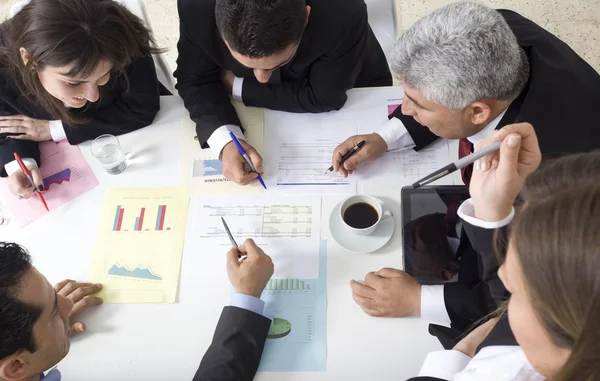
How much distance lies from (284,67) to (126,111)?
52 centimetres

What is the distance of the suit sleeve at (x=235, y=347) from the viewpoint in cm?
110

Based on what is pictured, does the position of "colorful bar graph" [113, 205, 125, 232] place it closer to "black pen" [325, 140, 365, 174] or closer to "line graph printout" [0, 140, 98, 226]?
"line graph printout" [0, 140, 98, 226]

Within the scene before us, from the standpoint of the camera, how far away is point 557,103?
46.4 inches

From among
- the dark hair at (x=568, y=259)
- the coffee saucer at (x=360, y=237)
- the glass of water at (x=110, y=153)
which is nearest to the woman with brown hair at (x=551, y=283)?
the dark hair at (x=568, y=259)

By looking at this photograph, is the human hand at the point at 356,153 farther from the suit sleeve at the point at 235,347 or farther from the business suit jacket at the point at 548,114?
the suit sleeve at the point at 235,347

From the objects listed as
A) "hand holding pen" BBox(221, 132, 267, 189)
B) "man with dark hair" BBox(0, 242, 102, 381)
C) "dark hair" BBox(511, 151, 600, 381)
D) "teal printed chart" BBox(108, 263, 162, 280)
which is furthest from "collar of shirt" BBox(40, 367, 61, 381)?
"dark hair" BBox(511, 151, 600, 381)

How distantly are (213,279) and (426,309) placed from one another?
1.82ft

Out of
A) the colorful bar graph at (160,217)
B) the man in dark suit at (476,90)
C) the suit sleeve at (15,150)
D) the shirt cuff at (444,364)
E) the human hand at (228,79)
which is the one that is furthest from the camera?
the human hand at (228,79)

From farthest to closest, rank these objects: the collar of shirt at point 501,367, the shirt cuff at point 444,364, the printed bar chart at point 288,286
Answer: the printed bar chart at point 288,286, the shirt cuff at point 444,364, the collar of shirt at point 501,367

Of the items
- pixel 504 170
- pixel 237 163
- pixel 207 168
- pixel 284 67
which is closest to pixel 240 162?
pixel 237 163

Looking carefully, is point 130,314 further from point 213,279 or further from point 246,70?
point 246,70

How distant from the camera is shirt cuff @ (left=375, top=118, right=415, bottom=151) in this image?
54.1 inches

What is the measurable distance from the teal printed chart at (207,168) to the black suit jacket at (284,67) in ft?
0.21

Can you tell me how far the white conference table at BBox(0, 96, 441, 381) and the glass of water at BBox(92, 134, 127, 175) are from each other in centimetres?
10
